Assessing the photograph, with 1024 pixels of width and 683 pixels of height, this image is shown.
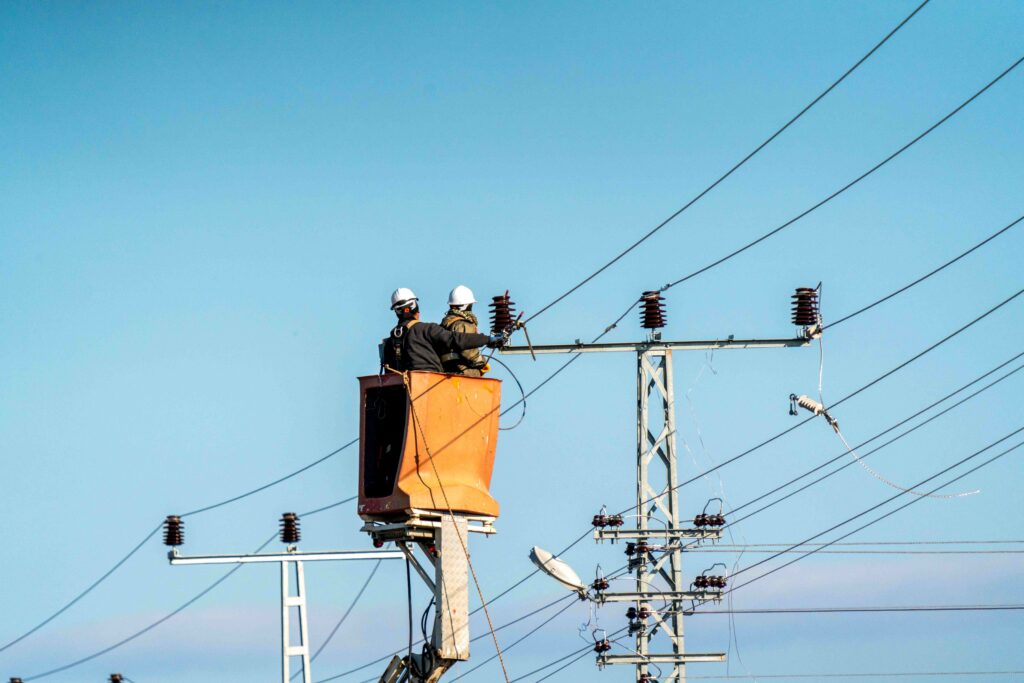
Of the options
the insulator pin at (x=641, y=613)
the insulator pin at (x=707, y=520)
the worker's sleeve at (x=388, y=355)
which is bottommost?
the insulator pin at (x=641, y=613)

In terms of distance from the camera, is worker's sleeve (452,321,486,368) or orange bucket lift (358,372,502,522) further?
worker's sleeve (452,321,486,368)

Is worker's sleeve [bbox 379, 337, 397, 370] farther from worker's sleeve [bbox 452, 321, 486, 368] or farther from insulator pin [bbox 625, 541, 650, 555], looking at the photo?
insulator pin [bbox 625, 541, 650, 555]

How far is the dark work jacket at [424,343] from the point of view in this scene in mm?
28250

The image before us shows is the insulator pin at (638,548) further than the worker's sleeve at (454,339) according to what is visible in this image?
Yes

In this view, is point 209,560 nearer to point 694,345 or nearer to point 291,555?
point 291,555

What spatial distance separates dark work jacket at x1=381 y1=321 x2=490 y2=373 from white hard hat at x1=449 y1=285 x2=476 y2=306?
1.38 ft

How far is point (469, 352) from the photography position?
28719mm

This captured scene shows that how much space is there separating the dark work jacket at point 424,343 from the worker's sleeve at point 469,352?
0.10 m

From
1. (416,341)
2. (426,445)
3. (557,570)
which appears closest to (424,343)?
(416,341)

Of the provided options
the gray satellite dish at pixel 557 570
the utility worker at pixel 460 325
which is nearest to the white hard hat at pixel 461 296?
the utility worker at pixel 460 325

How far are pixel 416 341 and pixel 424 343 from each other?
0.12 meters

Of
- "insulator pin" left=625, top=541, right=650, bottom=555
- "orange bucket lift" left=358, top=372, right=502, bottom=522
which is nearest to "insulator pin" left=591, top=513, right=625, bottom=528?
"insulator pin" left=625, top=541, right=650, bottom=555

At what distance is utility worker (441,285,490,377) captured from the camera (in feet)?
93.4

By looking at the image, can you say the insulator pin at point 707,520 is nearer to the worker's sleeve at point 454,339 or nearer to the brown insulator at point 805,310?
the brown insulator at point 805,310
